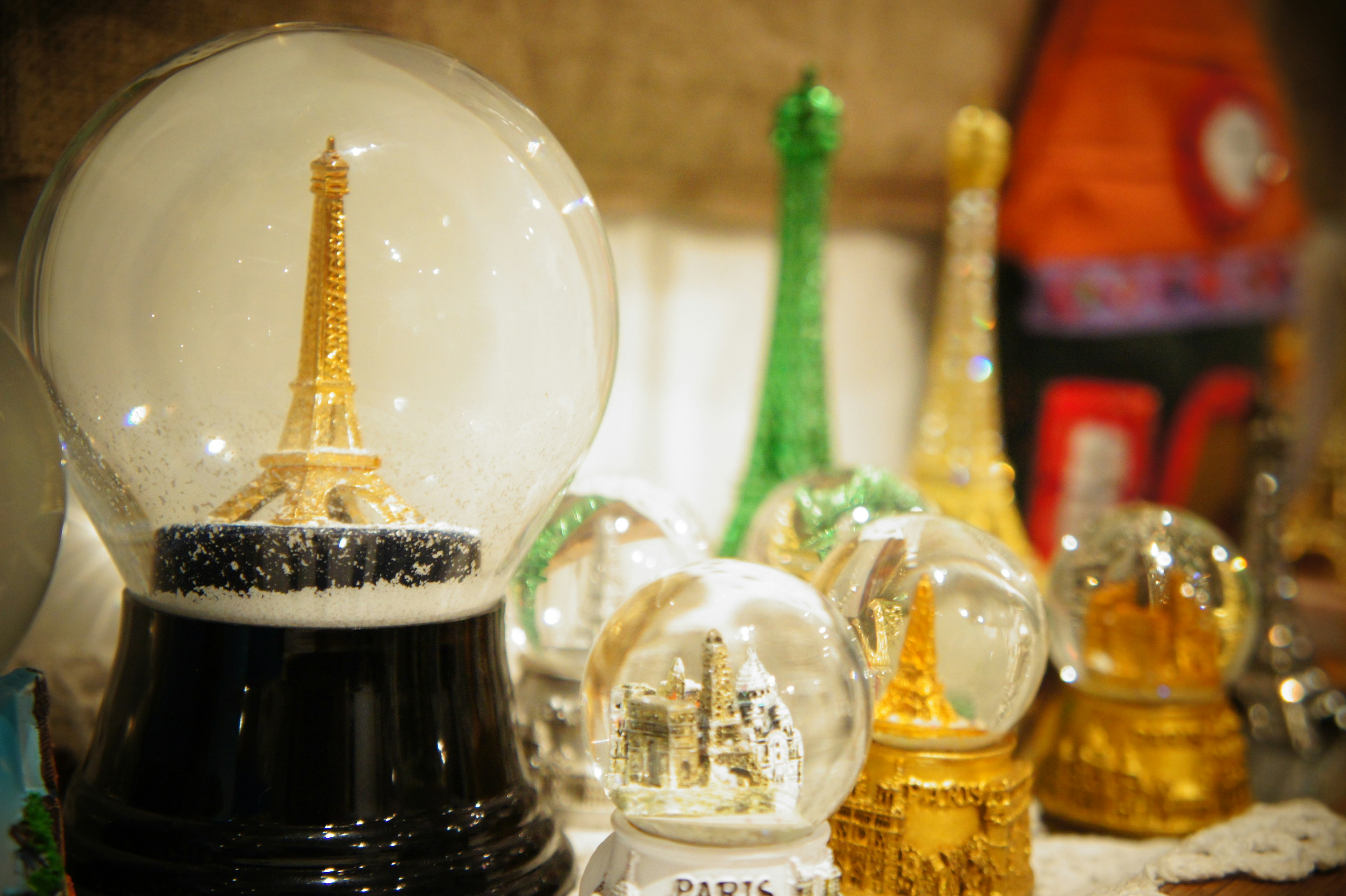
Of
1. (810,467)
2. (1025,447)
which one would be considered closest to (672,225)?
(810,467)

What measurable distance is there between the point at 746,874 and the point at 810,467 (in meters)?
0.48

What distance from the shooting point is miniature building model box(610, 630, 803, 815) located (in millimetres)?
393

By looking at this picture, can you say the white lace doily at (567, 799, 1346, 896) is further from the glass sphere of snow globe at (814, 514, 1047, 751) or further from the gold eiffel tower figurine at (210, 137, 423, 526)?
the gold eiffel tower figurine at (210, 137, 423, 526)

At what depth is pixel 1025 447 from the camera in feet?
3.65

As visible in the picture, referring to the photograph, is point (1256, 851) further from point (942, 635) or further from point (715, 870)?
point (715, 870)

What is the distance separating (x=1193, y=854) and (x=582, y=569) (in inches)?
14.2

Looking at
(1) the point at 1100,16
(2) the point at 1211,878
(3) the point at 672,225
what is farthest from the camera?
(1) the point at 1100,16

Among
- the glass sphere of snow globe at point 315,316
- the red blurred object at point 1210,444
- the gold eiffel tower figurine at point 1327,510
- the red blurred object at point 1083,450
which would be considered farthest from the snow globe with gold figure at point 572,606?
the gold eiffel tower figurine at point 1327,510

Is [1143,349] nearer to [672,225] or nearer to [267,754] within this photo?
[672,225]

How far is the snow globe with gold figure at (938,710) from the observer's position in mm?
486

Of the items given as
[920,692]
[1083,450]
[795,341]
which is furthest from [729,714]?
[1083,450]

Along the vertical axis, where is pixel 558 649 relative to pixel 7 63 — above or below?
below

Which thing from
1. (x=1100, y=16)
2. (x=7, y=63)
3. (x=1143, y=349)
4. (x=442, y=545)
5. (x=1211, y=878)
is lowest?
(x=1211, y=878)

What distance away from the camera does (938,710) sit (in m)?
0.50
